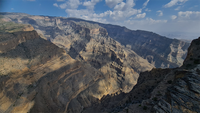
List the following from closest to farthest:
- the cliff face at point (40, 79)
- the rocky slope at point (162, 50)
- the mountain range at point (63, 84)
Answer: the mountain range at point (63, 84)
the cliff face at point (40, 79)
the rocky slope at point (162, 50)

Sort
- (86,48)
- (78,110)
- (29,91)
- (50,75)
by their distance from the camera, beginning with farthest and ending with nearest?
1. (86,48)
2. (50,75)
3. (78,110)
4. (29,91)

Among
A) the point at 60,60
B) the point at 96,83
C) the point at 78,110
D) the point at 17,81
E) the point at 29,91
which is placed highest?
the point at 60,60

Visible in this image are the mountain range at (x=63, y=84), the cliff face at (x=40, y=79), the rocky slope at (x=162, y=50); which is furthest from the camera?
the rocky slope at (x=162, y=50)

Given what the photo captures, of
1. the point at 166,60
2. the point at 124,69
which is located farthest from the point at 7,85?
the point at 166,60

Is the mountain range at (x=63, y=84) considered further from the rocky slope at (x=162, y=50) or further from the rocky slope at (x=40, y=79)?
the rocky slope at (x=162, y=50)

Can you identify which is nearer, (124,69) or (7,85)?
(7,85)

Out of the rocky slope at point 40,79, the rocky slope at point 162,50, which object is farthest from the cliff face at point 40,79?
the rocky slope at point 162,50

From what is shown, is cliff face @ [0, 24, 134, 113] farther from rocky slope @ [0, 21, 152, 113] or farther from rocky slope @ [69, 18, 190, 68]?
rocky slope @ [69, 18, 190, 68]

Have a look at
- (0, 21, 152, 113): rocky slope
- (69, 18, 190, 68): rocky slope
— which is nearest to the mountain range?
(0, 21, 152, 113): rocky slope

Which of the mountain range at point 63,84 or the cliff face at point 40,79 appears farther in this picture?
the cliff face at point 40,79

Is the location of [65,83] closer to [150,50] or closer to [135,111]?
[135,111]

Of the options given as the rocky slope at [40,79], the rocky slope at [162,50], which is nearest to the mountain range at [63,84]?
the rocky slope at [40,79]
